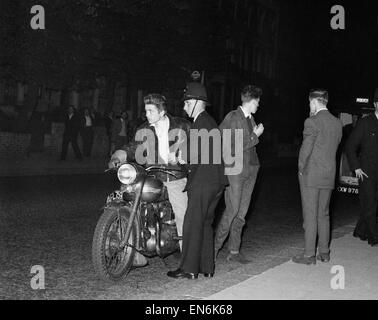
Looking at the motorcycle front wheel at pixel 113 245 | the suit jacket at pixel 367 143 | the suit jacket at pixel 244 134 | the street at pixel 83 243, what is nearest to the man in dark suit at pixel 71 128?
the street at pixel 83 243

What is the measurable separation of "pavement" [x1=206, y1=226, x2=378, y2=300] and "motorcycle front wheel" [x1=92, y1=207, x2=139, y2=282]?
109cm

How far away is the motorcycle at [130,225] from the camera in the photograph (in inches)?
226

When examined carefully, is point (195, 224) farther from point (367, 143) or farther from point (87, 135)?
point (87, 135)

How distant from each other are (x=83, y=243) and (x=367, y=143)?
3894 mm

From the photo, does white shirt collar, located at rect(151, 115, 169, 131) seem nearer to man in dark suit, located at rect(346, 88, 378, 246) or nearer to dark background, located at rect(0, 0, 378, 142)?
man in dark suit, located at rect(346, 88, 378, 246)

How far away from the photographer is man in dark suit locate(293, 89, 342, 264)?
269 inches

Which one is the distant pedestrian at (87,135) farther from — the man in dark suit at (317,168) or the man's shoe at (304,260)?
the man's shoe at (304,260)

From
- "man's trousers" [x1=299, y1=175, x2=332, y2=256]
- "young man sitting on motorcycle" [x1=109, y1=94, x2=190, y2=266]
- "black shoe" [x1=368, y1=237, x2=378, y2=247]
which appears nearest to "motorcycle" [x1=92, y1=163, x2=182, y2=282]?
"young man sitting on motorcycle" [x1=109, y1=94, x2=190, y2=266]

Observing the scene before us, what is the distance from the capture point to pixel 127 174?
580 centimetres

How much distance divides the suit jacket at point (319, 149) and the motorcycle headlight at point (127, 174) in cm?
205

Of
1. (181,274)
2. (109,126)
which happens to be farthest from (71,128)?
(181,274)

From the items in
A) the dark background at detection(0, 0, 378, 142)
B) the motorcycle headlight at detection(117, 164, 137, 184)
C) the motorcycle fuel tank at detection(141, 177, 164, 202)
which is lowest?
the motorcycle fuel tank at detection(141, 177, 164, 202)

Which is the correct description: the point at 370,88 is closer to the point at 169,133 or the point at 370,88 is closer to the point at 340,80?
the point at 169,133

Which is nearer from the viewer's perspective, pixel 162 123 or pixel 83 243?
pixel 162 123
